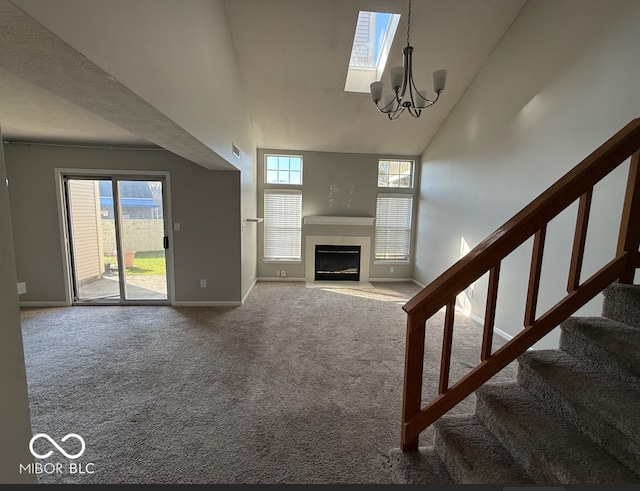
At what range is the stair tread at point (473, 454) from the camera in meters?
1.15

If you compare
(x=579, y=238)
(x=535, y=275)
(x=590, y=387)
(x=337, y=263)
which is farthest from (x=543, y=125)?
(x=337, y=263)

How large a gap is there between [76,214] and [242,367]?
141 inches

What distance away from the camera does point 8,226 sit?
93cm

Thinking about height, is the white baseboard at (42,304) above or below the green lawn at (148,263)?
below

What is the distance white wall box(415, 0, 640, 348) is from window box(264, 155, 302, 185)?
2.88 meters

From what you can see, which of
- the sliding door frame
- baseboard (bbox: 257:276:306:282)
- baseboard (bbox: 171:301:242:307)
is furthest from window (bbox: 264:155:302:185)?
baseboard (bbox: 171:301:242:307)

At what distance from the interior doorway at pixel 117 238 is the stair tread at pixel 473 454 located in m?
4.15

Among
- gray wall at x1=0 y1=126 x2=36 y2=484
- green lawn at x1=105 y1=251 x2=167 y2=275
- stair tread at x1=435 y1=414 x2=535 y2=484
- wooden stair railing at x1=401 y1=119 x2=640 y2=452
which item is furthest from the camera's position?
green lawn at x1=105 y1=251 x2=167 y2=275

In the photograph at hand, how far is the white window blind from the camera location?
5797 millimetres

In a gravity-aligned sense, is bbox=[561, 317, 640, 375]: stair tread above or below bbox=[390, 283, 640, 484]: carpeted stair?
above

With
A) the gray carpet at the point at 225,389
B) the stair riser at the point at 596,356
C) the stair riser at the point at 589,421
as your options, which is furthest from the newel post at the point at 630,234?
the gray carpet at the point at 225,389

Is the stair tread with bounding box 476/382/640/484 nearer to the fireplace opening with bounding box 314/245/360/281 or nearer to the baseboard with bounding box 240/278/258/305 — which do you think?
the baseboard with bounding box 240/278/258/305

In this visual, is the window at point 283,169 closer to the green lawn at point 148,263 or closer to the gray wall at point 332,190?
the gray wall at point 332,190

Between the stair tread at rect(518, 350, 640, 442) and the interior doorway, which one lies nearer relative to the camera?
the stair tread at rect(518, 350, 640, 442)
